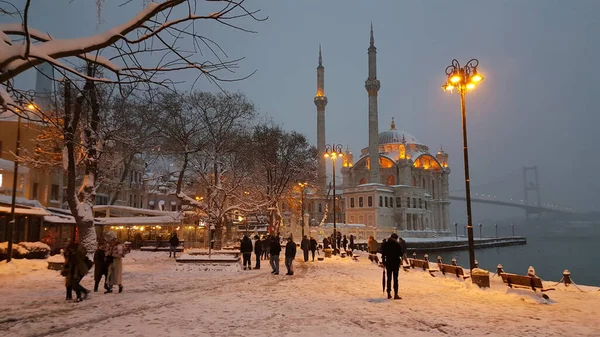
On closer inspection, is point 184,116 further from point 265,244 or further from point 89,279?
point 89,279

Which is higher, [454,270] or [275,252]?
[275,252]

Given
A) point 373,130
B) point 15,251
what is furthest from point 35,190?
point 373,130

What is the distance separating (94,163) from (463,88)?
1565cm

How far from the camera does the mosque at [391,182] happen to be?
247 ft

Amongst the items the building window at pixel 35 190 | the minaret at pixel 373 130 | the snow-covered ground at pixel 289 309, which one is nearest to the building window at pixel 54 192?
the building window at pixel 35 190

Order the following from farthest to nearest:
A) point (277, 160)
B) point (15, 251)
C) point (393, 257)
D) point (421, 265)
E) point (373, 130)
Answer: point (373, 130) < point (277, 160) < point (15, 251) < point (421, 265) < point (393, 257)

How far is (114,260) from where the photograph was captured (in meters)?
11.1

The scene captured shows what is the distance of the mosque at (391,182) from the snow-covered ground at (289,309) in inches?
2070

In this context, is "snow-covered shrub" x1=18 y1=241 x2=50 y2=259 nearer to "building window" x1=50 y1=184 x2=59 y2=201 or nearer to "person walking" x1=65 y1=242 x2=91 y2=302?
"person walking" x1=65 y1=242 x2=91 y2=302

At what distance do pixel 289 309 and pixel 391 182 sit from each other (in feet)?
255

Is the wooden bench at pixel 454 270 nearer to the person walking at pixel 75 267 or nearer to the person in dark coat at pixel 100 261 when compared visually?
the person in dark coat at pixel 100 261

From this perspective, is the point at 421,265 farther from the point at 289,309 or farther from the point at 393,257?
the point at 289,309

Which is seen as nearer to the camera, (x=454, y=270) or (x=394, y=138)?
(x=454, y=270)

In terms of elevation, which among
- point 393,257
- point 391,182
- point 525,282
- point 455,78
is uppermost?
point 391,182
